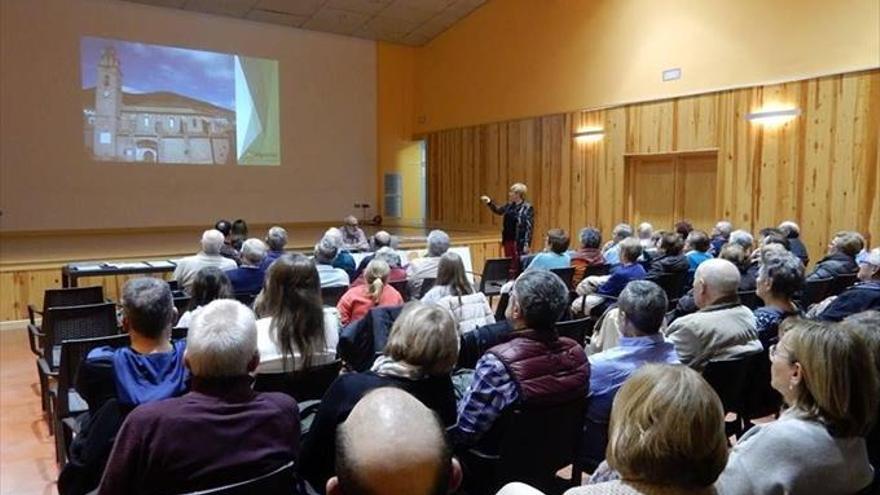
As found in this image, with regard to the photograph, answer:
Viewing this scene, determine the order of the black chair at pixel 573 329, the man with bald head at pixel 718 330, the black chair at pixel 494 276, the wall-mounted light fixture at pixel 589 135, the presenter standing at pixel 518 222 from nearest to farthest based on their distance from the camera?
the man with bald head at pixel 718 330, the black chair at pixel 573 329, the black chair at pixel 494 276, the presenter standing at pixel 518 222, the wall-mounted light fixture at pixel 589 135

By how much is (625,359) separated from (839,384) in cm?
93

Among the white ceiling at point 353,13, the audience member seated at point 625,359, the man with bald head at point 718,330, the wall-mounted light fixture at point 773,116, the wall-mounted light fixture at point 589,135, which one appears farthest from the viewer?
the white ceiling at point 353,13

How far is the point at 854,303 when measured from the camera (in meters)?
3.38

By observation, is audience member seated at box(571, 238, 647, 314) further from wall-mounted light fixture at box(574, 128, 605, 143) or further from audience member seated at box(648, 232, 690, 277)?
wall-mounted light fixture at box(574, 128, 605, 143)

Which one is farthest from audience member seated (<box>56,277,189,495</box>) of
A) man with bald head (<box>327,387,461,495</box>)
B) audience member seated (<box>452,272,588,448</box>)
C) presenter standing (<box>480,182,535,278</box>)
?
presenter standing (<box>480,182,535,278</box>)

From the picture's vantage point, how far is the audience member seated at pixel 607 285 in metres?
4.25

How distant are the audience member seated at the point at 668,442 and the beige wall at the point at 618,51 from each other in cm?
729

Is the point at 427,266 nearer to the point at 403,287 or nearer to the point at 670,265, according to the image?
the point at 403,287

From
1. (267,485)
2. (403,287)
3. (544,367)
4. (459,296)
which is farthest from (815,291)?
(267,485)

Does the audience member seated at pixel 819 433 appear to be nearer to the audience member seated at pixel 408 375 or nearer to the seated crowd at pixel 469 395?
the seated crowd at pixel 469 395

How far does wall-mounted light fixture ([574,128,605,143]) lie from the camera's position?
9.81 meters

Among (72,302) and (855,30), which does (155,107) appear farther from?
(855,30)

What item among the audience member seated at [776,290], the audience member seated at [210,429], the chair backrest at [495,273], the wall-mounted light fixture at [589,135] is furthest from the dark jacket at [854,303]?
the wall-mounted light fixture at [589,135]

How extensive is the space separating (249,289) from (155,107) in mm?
7683
